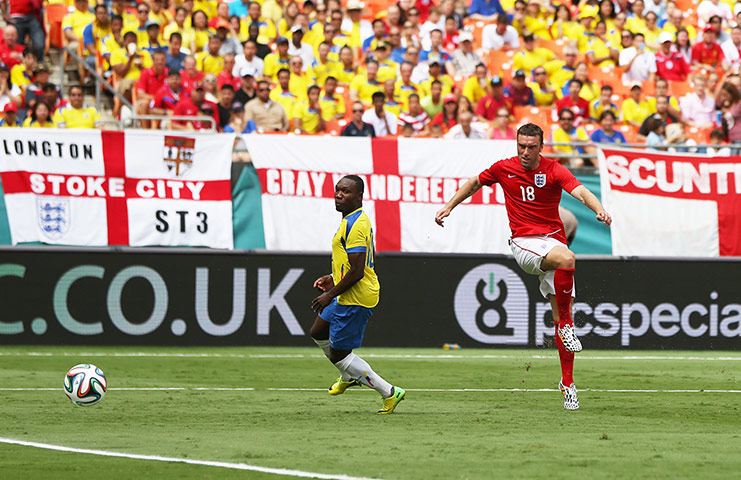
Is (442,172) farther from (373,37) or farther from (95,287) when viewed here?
(373,37)

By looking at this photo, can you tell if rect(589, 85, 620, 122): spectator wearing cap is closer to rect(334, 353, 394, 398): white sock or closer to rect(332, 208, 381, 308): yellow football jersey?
rect(332, 208, 381, 308): yellow football jersey

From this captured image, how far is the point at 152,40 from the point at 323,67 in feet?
9.85

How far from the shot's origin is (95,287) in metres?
15.5

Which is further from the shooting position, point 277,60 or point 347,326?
point 277,60

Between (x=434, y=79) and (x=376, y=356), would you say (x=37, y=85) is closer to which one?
(x=434, y=79)

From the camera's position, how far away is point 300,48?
2183 centimetres

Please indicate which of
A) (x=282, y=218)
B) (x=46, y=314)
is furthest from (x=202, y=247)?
(x=46, y=314)

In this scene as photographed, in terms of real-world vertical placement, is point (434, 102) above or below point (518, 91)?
below

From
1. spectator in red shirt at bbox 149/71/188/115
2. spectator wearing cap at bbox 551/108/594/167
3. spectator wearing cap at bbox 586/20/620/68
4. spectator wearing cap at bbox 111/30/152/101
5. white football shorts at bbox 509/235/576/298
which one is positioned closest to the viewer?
white football shorts at bbox 509/235/576/298

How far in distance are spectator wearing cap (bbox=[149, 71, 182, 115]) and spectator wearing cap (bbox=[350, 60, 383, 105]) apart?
10.2 feet

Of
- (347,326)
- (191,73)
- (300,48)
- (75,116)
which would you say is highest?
(300,48)

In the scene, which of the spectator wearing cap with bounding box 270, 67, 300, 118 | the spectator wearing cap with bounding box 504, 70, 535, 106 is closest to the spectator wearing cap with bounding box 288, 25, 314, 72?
the spectator wearing cap with bounding box 270, 67, 300, 118

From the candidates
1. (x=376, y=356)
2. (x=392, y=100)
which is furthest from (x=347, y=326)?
(x=392, y=100)

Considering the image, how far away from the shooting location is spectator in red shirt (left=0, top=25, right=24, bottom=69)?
20250 mm
